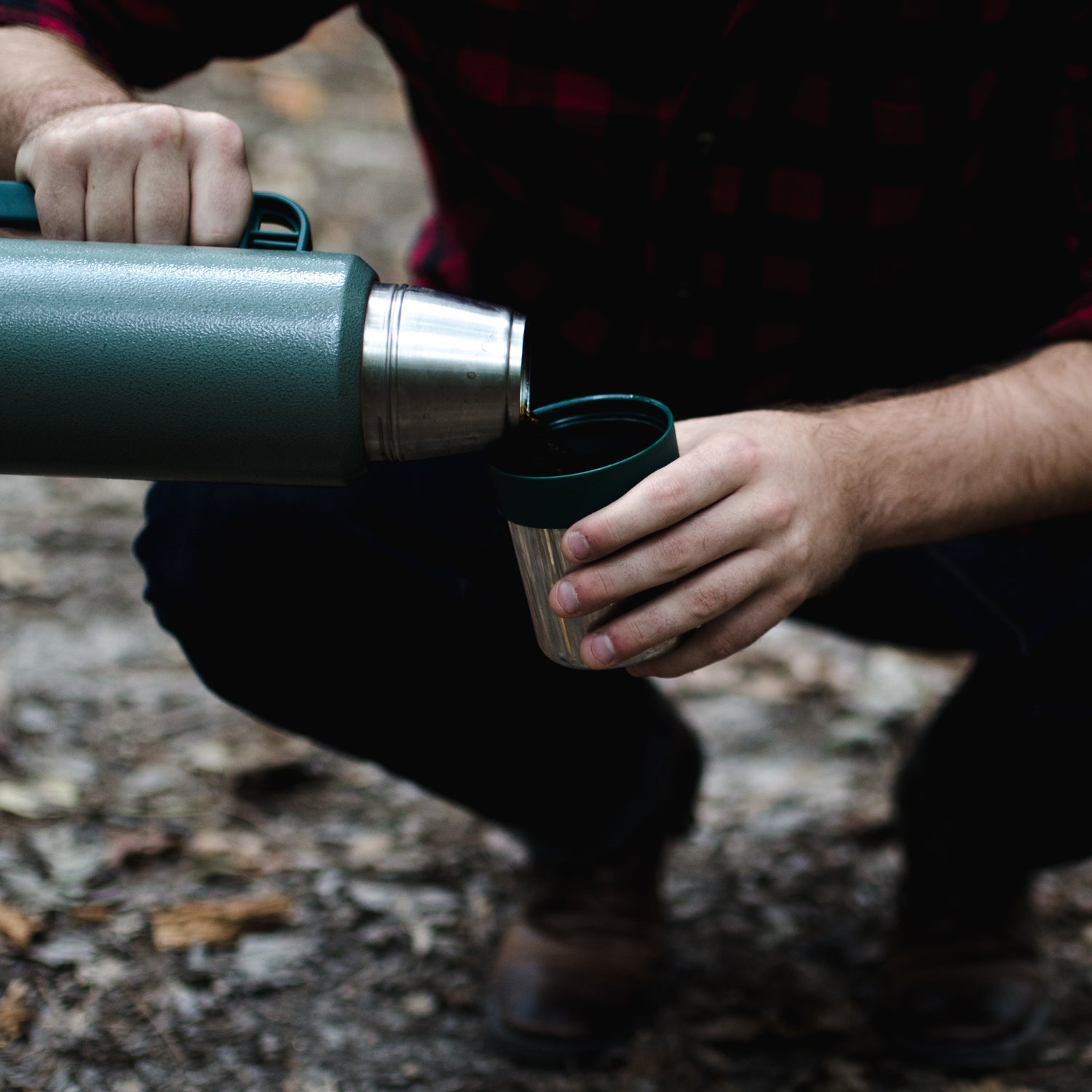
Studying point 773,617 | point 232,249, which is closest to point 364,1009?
point 773,617

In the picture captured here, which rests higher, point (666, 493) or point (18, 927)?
point (666, 493)

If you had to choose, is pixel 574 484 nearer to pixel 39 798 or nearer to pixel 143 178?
pixel 143 178

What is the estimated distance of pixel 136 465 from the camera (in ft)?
3.54

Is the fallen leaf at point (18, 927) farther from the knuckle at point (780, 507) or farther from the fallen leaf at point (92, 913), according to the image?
the knuckle at point (780, 507)

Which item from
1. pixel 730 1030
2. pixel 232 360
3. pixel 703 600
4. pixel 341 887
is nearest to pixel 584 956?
pixel 730 1030

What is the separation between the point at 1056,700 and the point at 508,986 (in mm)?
811

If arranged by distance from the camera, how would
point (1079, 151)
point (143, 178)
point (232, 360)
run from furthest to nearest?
point (1079, 151) → point (143, 178) → point (232, 360)

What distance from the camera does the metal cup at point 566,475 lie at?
1.06 m

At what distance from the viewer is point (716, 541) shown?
3.59ft

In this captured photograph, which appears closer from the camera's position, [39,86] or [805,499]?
[805,499]

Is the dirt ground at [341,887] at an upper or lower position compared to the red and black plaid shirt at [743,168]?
lower

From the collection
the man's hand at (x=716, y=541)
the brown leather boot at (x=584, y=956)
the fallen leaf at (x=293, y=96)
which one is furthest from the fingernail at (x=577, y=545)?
the fallen leaf at (x=293, y=96)

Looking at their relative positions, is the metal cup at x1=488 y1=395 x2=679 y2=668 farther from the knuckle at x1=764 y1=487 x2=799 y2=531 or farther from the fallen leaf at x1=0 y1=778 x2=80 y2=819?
the fallen leaf at x1=0 y1=778 x2=80 y2=819

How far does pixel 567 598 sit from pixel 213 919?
3.20ft
